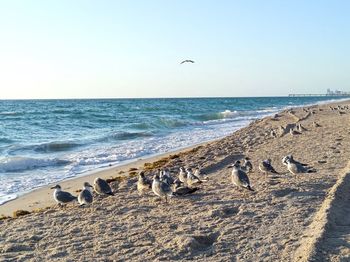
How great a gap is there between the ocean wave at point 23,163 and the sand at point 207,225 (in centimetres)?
537

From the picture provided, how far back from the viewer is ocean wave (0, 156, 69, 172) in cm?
1633

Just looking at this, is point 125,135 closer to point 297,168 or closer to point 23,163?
point 23,163

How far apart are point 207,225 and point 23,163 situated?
37.1ft

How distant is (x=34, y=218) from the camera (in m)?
8.57

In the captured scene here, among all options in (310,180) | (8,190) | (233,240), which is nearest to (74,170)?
(8,190)

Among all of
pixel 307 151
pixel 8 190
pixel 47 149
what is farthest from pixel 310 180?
pixel 47 149

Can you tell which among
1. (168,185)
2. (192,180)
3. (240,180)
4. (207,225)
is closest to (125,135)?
(192,180)

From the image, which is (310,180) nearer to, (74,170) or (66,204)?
(66,204)

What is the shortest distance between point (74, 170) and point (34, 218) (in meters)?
7.17

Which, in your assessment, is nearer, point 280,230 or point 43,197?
point 280,230

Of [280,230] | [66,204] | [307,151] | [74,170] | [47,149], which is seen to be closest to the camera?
[280,230]

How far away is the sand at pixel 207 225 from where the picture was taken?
618cm

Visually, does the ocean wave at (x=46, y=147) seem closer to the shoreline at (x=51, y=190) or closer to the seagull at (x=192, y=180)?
the shoreline at (x=51, y=190)

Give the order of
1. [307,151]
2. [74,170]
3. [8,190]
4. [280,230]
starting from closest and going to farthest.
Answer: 1. [280,230]
2. [8,190]
3. [307,151]
4. [74,170]
